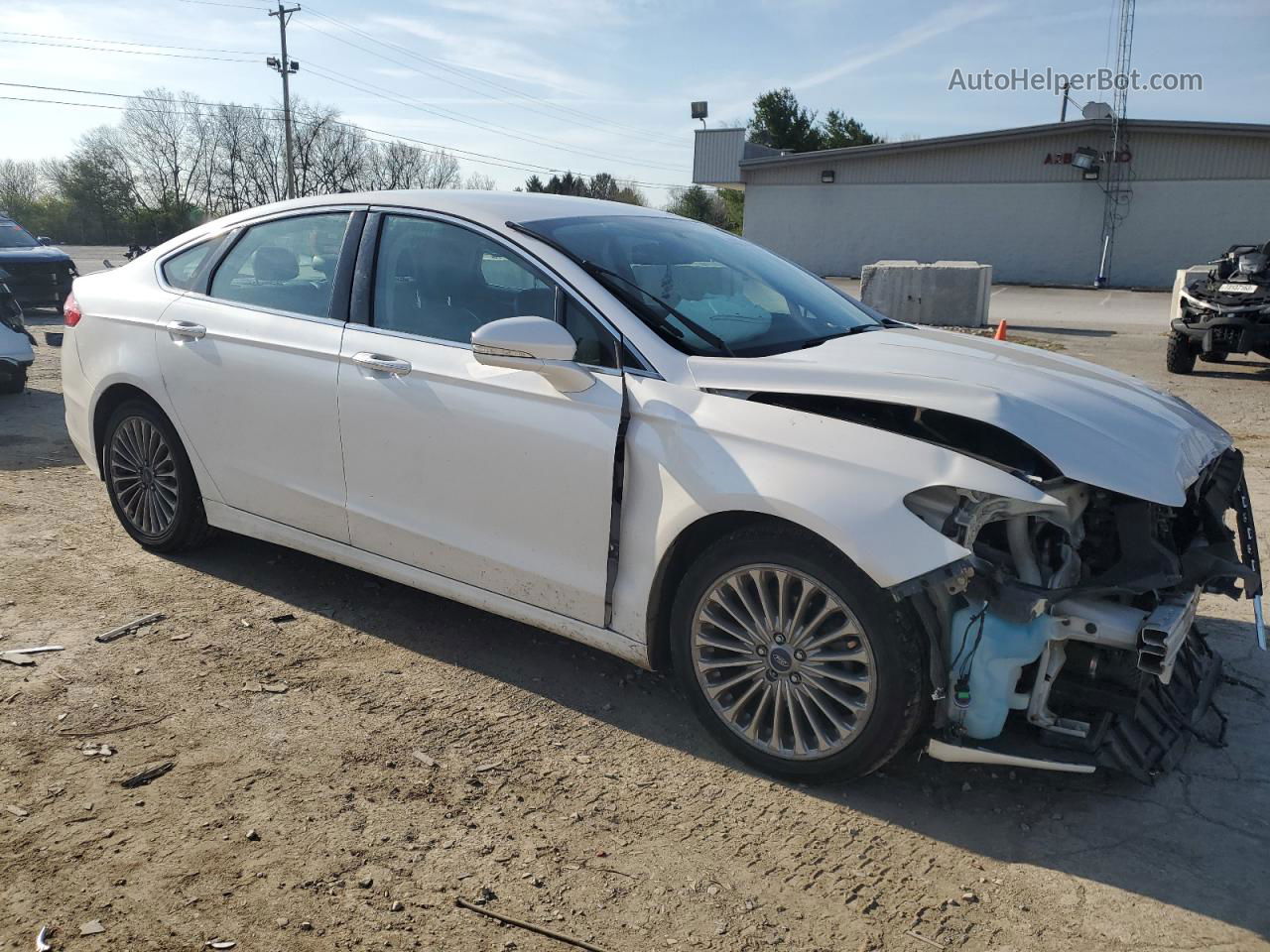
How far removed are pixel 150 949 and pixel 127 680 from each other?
162 centimetres

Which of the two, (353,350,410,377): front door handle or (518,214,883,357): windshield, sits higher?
(518,214,883,357): windshield

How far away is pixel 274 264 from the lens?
14.6ft

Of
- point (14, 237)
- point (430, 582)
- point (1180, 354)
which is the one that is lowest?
point (430, 582)

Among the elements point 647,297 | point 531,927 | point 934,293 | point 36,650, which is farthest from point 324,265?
point 934,293

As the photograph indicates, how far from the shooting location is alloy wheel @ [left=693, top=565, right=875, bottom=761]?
2959 mm

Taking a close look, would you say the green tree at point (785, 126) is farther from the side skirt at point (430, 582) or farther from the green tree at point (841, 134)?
the side skirt at point (430, 582)

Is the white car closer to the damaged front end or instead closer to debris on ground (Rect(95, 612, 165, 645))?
the damaged front end

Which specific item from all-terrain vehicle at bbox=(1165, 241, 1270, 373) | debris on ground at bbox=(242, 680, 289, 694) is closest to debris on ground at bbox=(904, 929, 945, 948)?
debris on ground at bbox=(242, 680, 289, 694)

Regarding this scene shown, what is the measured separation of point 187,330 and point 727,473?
279cm

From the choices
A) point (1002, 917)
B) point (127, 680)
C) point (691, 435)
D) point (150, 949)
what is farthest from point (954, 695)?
point (127, 680)

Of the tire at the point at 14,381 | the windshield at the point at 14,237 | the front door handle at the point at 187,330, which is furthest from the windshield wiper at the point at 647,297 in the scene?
the windshield at the point at 14,237

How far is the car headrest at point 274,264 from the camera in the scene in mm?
4375

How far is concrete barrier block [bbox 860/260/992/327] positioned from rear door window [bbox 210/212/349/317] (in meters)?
15.4

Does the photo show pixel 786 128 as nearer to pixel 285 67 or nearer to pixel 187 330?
pixel 285 67
